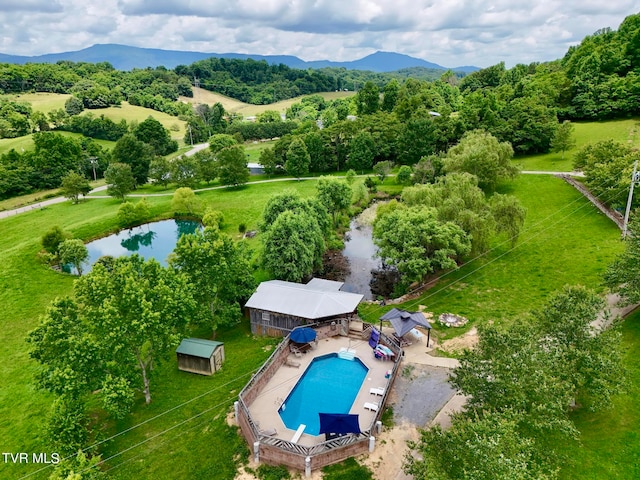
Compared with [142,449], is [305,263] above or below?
above

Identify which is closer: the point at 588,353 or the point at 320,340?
the point at 588,353

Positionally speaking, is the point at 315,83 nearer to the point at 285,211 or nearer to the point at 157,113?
the point at 157,113

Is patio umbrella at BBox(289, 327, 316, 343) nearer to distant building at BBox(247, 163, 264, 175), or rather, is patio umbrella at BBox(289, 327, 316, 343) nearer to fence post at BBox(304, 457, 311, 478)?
fence post at BBox(304, 457, 311, 478)

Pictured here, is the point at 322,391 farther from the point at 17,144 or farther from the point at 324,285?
the point at 17,144

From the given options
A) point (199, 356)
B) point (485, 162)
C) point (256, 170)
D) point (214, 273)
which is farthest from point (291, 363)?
point (256, 170)

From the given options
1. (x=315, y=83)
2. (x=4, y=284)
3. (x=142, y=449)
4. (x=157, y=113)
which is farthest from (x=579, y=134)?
(x=315, y=83)

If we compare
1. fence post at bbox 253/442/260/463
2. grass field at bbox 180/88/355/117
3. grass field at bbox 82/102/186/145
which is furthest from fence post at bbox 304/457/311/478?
grass field at bbox 180/88/355/117

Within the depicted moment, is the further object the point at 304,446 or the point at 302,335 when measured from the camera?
the point at 302,335
